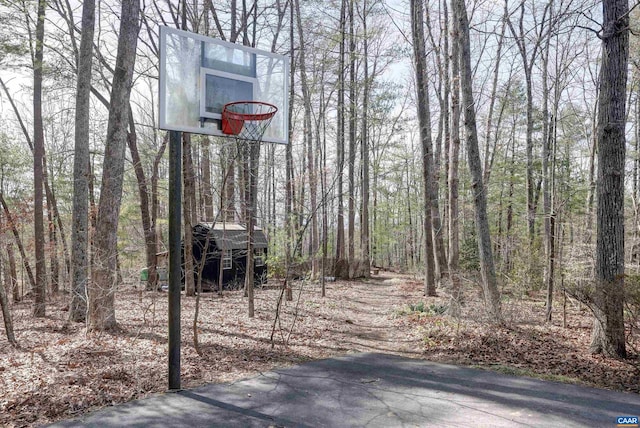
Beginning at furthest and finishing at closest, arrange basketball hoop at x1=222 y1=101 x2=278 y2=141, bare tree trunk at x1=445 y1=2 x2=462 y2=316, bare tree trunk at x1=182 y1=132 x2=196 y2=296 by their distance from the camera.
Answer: bare tree trunk at x1=182 y1=132 x2=196 y2=296, bare tree trunk at x1=445 y1=2 x2=462 y2=316, basketball hoop at x1=222 y1=101 x2=278 y2=141

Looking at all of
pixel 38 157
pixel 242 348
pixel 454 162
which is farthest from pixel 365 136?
pixel 242 348

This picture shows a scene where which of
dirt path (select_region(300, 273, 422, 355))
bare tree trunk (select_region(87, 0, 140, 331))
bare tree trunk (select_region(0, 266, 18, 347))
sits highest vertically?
bare tree trunk (select_region(87, 0, 140, 331))

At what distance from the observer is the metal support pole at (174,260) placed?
4.18m

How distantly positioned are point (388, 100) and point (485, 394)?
14085mm

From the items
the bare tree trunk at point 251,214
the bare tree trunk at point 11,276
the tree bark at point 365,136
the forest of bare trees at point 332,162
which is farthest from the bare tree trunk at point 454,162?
the bare tree trunk at point 11,276

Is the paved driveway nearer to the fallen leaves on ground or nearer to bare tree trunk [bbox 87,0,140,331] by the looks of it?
the fallen leaves on ground

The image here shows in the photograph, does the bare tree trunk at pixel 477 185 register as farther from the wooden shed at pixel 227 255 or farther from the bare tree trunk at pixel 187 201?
the wooden shed at pixel 227 255

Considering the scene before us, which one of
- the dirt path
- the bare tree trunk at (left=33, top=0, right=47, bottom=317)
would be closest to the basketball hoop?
the dirt path

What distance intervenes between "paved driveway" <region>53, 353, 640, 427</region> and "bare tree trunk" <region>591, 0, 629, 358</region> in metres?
1.35

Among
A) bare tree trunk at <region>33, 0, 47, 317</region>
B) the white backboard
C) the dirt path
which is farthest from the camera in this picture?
bare tree trunk at <region>33, 0, 47, 317</region>

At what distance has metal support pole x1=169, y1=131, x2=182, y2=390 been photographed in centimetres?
418

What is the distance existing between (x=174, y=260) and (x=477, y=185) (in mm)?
5323

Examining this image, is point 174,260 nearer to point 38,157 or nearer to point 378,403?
point 378,403

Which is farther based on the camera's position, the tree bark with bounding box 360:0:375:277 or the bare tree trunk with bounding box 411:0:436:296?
the tree bark with bounding box 360:0:375:277
